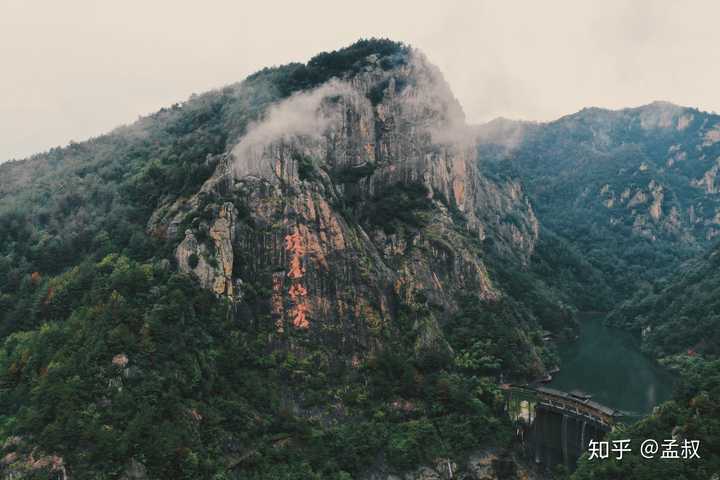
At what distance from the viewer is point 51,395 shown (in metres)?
56.1

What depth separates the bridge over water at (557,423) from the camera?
73250 mm

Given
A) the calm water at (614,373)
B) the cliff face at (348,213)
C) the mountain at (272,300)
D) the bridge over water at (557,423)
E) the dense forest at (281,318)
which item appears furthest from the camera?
the calm water at (614,373)

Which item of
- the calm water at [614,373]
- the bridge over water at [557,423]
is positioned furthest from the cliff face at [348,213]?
the calm water at [614,373]

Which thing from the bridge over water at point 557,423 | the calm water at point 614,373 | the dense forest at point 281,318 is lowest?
the calm water at point 614,373

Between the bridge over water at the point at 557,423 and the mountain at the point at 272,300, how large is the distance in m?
4.48

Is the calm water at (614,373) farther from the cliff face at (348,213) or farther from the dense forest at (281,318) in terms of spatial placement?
the cliff face at (348,213)

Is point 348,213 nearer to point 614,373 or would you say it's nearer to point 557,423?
point 557,423

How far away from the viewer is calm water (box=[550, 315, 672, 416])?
3595 inches

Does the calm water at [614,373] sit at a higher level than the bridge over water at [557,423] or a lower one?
lower

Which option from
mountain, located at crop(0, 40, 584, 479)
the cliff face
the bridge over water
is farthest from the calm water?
the cliff face

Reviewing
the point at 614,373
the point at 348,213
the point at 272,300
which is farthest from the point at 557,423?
the point at 348,213

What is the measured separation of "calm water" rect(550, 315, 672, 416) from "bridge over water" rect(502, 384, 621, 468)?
24.4 ft

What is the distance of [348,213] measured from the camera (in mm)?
98875

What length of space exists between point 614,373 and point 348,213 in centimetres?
5500
